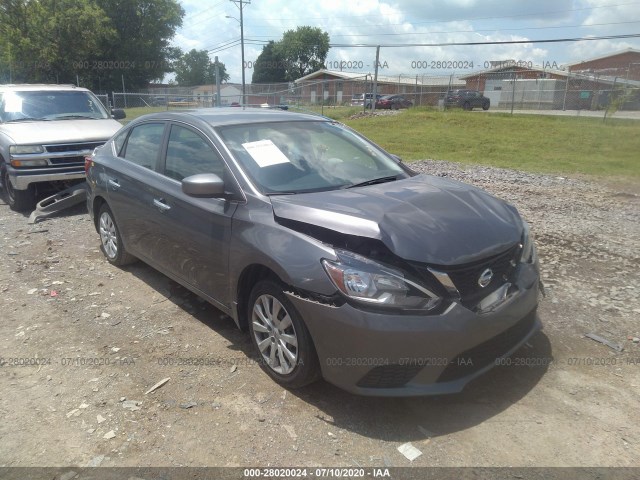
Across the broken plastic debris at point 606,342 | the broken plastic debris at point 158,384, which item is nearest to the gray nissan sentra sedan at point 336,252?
the broken plastic debris at point 158,384

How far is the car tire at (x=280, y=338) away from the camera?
296 centimetres

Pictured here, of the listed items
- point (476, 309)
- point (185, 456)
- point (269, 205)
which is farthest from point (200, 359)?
point (476, 309)

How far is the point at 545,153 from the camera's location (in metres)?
14.0

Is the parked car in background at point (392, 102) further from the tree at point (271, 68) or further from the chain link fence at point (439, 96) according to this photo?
the tree at point (271, 68)

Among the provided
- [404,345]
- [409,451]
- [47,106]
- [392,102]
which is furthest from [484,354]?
[392,102]

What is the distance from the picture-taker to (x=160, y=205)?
4168mm

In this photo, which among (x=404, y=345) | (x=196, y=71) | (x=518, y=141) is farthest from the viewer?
(x=196, y=71)

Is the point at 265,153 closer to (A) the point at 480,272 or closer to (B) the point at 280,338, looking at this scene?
(B) the point at 280,338

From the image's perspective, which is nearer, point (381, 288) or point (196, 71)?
point (381, 288)

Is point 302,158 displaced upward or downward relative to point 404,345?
upward

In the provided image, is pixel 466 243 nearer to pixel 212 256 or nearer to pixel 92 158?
pixel 212 256

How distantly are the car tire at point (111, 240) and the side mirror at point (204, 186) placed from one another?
210 centimetres

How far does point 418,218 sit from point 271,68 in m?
91.6

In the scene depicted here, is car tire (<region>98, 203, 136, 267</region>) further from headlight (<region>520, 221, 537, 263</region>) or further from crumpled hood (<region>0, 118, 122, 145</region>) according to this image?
headlight (<region>520, 221, 537, 263</region>)
